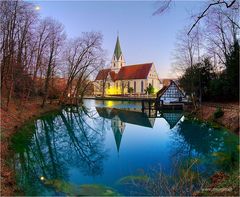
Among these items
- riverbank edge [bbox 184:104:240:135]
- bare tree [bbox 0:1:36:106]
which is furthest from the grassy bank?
bare tree [bbox 0:1:36:106]

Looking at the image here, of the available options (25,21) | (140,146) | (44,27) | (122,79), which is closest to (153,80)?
(122,79)

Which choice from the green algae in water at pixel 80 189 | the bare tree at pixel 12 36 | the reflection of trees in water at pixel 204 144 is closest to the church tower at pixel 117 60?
the bare tree at pixel 12 36

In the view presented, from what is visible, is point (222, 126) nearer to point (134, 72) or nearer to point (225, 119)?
point (225, 119)

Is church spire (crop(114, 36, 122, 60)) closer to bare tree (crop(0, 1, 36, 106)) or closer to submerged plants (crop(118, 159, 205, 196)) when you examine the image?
bare tree (crop(0, 1, 36, 106))

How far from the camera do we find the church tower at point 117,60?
3034 inches

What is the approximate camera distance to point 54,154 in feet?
33.5

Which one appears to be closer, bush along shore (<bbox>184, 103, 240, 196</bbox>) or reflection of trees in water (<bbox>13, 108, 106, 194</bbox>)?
bush along shore (<bbox>184, 103, 240, 196</bbox>)

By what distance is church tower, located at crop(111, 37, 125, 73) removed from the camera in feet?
253

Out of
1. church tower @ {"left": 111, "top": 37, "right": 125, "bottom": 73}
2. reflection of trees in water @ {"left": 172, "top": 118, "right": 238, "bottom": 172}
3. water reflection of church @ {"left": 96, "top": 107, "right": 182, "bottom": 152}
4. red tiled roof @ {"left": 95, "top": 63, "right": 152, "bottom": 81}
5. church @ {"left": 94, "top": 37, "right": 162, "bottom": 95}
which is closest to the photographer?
reflection of trees in water @ {"left": 172, "top": 118, "right": 238, "bottom": 172}

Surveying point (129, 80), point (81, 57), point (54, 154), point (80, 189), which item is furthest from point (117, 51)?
point (80, 189)

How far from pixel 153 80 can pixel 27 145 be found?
2290 inches

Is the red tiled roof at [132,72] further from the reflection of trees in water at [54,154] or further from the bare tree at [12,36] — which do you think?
the reflection of trees in water at [54,154]

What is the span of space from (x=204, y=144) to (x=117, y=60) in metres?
66.2

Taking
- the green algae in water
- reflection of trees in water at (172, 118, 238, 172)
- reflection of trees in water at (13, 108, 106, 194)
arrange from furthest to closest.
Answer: reflection of trees in water at (172, 118, 238, 172), reflection of trees in water at (13, 108, 106, 194), the green algae in water
